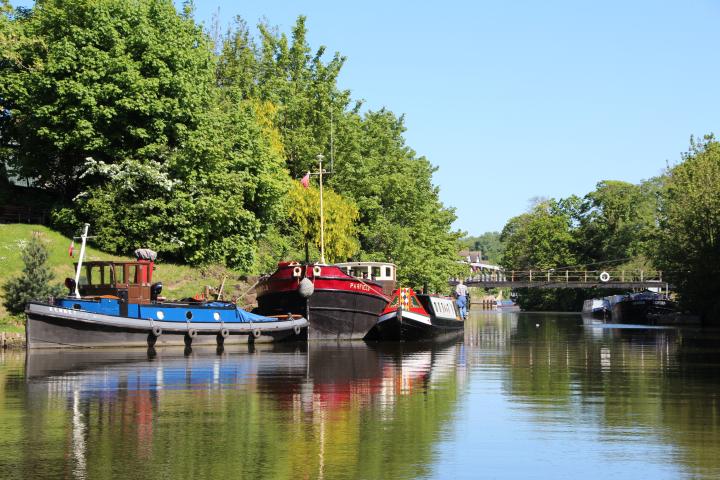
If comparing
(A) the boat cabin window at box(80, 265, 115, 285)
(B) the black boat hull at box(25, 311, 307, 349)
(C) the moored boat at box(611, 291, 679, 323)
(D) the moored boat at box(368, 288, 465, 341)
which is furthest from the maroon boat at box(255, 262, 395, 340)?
(C) the moored boat at box(611, 291, 679, 323)

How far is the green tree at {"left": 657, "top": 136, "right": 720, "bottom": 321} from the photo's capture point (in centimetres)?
7750

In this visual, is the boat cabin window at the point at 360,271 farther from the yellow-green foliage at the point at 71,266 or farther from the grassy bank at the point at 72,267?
the yellow-green foliage at the point at 71,266

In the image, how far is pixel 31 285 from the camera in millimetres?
42656

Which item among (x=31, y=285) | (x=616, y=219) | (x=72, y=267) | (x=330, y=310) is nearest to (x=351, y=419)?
(x=31, y=285)

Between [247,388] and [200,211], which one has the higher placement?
[200,211]

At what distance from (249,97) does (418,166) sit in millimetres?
26598

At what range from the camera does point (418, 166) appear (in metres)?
98.1

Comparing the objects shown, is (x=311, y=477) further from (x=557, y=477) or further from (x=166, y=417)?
(x=166, y=417)

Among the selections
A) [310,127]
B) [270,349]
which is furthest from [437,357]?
[310,127]

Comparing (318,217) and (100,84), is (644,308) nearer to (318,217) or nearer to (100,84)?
(318,217)

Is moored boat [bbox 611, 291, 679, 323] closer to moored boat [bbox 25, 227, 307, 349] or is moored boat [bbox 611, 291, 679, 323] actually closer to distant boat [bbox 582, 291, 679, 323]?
distant boat [bbox 582, 291, 679, 323]

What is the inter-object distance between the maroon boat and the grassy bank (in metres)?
6.18

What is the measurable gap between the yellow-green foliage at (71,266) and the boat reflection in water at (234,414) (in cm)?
1639

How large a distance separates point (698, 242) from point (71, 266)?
154 feet
